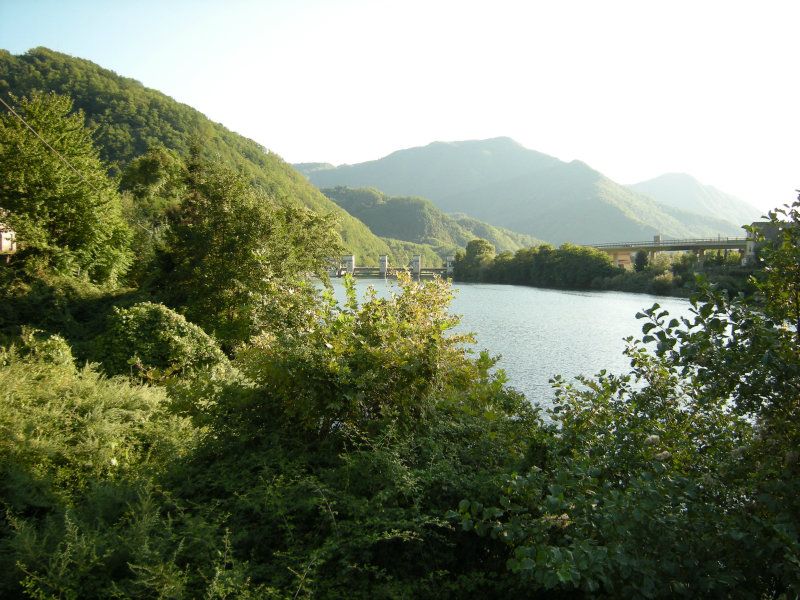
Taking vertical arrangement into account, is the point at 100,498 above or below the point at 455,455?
below

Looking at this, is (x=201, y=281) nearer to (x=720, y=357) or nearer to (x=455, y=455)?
(x=455, y=455)

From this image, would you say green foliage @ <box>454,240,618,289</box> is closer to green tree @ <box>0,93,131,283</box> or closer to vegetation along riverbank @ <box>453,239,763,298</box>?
vegetation along riverbank @ <box>453,239,763,298</box>

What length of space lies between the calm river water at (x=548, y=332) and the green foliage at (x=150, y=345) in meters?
4.80

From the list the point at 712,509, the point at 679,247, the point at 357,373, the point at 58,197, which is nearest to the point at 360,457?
the point at 357,373

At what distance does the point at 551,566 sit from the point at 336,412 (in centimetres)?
310

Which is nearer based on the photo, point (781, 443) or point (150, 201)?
point (781, 443)

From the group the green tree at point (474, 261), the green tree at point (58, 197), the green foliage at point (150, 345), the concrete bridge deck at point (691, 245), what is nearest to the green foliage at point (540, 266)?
the green tree at point (474, 261)

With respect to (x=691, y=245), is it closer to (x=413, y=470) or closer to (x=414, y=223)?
(x=413, y=470)

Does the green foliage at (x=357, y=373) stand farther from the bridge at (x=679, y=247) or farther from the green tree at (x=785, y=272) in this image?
the bridge at (x=679, y=247)

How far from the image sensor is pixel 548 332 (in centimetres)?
2731

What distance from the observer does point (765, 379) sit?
2.77m

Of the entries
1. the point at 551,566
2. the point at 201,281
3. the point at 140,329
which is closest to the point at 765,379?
the point at 551,566

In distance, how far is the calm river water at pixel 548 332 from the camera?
18328 millimetres

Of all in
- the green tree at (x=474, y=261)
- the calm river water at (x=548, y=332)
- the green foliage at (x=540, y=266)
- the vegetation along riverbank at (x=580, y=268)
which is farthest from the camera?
the green tree at (x=474, y=261)
